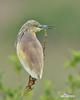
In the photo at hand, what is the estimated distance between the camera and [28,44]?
2936 mm

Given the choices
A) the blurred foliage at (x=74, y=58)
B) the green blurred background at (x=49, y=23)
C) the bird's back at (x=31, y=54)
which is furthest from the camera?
the green blurred background at (x=49, y=23)

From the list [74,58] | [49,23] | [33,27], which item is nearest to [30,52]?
[33,27]

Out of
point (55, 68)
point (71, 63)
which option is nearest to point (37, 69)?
point (71, 63)

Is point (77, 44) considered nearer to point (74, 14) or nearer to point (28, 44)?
point (74, 14)

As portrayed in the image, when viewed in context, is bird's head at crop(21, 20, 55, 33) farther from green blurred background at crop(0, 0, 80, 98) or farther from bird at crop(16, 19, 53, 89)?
green blurred background at crop(0, 0, 80, 98)

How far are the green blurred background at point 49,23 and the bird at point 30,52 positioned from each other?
21.9 ft

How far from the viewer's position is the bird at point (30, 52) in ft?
9.41

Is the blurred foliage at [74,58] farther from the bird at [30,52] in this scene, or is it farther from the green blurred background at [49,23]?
the green blurred background at [49,23]

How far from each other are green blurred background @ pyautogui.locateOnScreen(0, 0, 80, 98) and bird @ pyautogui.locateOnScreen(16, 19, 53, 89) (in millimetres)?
6680

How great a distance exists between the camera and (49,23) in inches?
510

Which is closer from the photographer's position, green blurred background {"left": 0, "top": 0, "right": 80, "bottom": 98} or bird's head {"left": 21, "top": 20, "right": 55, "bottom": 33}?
bird's head {"left": 21, "top": 20, "right": 55, "bottom": 33}

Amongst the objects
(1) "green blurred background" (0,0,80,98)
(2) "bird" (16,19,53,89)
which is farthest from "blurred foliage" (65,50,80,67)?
(1) "green blurred background" (0,0,80,98)

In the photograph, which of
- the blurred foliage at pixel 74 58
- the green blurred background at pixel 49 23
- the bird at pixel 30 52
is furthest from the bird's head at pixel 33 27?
the green blurred background at pixel 49 23

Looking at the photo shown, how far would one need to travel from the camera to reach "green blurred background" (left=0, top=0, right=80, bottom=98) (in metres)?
10.8
